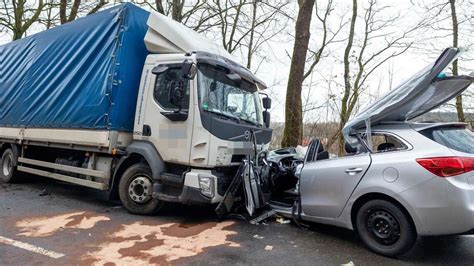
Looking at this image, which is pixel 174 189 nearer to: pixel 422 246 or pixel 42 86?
pixel 422 246

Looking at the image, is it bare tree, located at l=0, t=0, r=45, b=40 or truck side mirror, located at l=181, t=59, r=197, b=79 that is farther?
bare tree, located at l=0, t=0, r=45, b=40

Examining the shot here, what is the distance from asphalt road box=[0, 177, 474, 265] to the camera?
13.4 feet

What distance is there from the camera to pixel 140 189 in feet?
19.5

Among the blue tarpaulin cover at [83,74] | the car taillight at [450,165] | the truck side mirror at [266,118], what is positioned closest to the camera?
the car taillight at [450,165]

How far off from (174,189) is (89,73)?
2.71 meters

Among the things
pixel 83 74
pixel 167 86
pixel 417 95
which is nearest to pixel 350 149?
pixel 417 95

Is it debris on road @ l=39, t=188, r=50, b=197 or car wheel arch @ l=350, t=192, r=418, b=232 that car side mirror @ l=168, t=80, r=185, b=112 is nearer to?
car wheel arch @ l=350, t=192, r=418, b=232

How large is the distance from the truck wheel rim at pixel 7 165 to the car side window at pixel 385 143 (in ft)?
26.7

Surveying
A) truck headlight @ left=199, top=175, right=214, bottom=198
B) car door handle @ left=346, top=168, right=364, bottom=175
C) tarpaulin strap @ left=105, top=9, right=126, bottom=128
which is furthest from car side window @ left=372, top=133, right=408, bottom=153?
tarpaulin strap @ left=105, top=9, right=126, bottom=128

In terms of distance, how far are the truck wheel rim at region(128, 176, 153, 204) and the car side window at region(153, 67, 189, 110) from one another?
1.27 meters

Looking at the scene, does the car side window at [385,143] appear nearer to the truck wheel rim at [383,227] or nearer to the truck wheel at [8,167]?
the truck wheel rim at [383,227]

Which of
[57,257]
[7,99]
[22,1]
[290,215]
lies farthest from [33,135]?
[22,1]

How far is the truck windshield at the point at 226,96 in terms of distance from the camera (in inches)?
218

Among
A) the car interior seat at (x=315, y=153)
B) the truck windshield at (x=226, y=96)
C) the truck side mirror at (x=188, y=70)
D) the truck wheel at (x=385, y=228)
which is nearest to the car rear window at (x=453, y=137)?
the truck wheel at (x=385, y=228)
